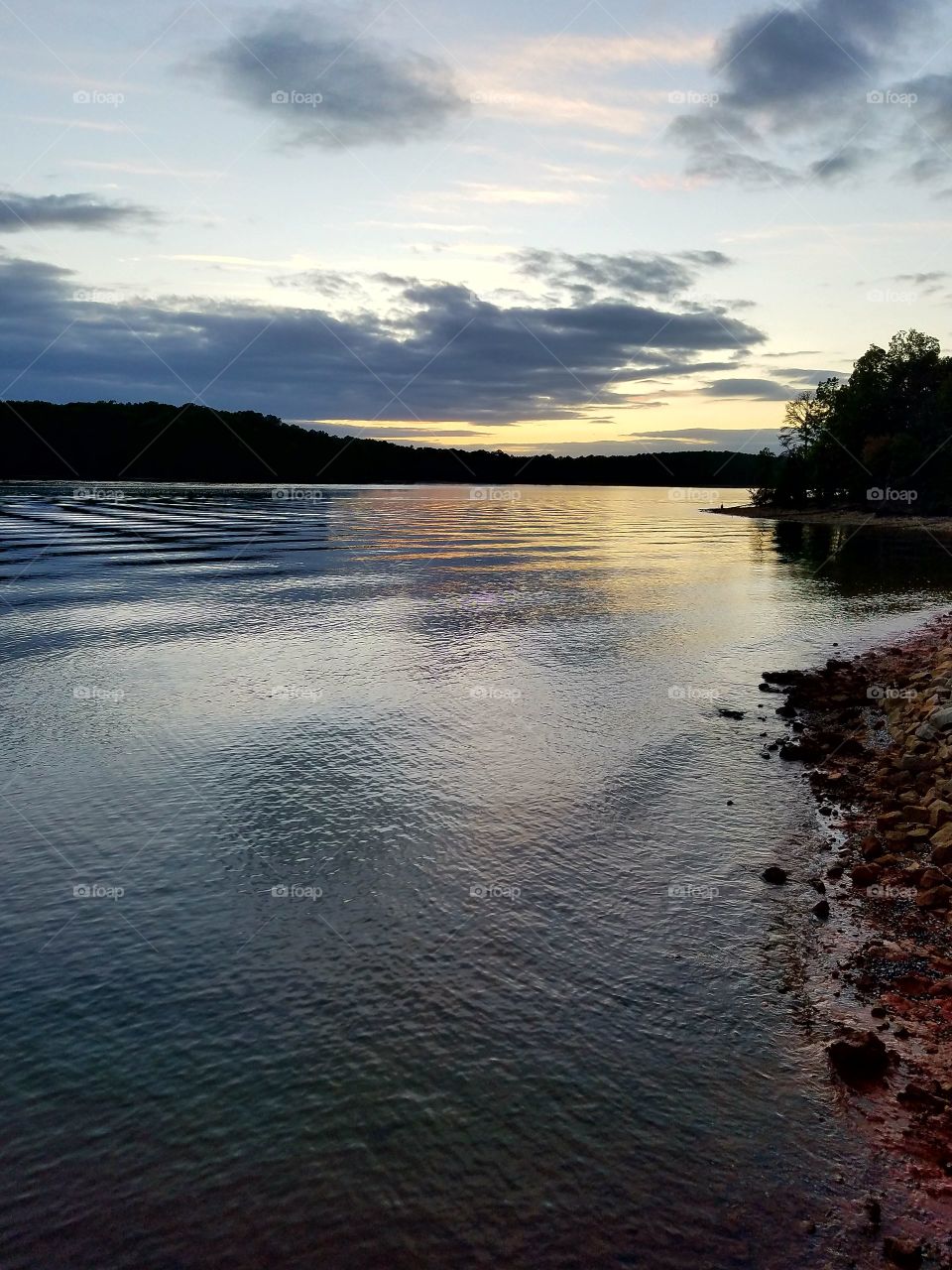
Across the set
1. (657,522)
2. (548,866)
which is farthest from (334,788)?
(657,522)

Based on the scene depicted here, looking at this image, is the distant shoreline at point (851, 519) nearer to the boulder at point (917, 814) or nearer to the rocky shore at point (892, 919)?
the rocky shore at point (892, 919)

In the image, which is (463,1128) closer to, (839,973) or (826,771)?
(839,973)

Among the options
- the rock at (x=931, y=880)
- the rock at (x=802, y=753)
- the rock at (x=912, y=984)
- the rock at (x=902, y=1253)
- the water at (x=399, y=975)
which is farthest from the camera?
the rock at (x=802, y=753)

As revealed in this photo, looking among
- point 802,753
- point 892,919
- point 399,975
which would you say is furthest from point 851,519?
point 399,975

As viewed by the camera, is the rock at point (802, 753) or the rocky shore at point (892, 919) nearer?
the rocky shore at point (892, 919)

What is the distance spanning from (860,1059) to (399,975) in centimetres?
596

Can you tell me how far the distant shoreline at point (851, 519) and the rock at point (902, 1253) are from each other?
12668 centimetres

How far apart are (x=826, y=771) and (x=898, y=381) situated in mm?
152360

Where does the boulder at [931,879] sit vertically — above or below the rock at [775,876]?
above

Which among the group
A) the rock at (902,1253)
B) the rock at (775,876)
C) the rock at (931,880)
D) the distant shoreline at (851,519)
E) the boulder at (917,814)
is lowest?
the rock at (902,1253)

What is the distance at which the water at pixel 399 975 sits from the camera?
777 cm

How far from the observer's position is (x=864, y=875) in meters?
14.2

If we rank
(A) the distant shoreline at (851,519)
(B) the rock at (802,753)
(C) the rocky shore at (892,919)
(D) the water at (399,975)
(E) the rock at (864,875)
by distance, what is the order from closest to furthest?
(D) the water at (399,975) → (C) the rocky shore at (892,919) → (E) the rock at (864,875) → (B) the rock at (802,753) → (A) the distant shoreline at (851,519)

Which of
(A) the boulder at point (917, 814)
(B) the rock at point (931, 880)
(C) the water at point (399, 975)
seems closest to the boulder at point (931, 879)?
(B) the rock at point (931, 880)
